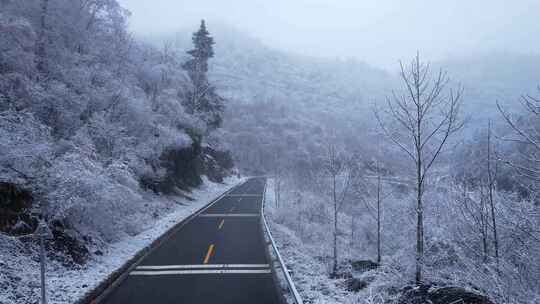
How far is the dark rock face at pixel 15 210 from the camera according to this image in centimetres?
874

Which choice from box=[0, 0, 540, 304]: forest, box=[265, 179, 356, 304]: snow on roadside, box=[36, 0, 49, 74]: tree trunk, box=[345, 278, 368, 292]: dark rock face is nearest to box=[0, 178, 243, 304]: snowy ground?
box=[0, 0, 540, 304]: forest

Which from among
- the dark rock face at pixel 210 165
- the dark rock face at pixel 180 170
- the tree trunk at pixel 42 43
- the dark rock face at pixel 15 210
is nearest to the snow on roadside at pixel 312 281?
the dark rock face at pixel 15 210

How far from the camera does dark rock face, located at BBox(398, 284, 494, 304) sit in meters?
6.19

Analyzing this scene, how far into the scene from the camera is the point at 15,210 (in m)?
9.13

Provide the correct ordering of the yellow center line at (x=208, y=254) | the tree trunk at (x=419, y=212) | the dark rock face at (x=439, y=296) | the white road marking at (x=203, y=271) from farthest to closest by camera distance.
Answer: the yellow center line at (x=208, y=254)
the white road marking at (x=203, y=271)
the tree trunk at (x=419, y=212)
the dark rock face at (x=439, y=296)

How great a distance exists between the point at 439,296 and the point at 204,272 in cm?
623

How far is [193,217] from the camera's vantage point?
2097 centimetres

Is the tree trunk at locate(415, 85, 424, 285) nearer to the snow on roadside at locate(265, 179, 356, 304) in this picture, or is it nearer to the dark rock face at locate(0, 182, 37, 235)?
the snow on roadside at locate(265, 179, 356, 304)

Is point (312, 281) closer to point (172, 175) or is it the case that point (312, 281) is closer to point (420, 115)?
point (420, 115)

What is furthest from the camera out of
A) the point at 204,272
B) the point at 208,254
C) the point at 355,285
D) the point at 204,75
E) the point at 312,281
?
the point at 204,75

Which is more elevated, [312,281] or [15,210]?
[15,210]

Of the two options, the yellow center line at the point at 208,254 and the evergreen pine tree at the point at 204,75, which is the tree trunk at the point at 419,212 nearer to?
the yellow center line at the point at 208,254

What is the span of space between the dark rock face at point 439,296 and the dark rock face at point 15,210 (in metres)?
9.67

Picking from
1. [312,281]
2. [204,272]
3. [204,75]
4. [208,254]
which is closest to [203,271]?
[204,272]
